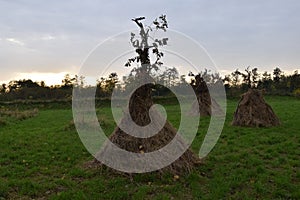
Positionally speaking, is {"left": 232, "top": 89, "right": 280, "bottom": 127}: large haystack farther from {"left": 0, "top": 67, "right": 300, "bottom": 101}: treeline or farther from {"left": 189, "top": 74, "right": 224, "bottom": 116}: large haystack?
{"left": 189, "top": 74, "right": 224, "bottom": 116}: large haystack

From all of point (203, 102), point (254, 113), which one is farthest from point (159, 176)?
point (203, 102)

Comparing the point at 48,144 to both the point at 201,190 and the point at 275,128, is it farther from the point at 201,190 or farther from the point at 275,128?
the point at 275,128

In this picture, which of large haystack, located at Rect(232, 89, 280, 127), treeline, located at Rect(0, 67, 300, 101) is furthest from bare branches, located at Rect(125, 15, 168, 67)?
large haystack, located at Rect(232, 89, 280, 127)

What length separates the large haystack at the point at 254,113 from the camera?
14.0 metres

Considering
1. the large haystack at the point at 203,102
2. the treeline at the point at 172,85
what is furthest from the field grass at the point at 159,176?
the large haystack at the point at 203,102

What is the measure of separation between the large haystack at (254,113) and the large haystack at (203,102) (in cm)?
390

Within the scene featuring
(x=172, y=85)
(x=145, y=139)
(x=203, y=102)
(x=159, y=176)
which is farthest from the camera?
(x=203, y=102)

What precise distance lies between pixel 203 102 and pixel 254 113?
491cm

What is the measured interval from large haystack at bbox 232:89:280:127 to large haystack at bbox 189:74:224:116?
3.90 metres

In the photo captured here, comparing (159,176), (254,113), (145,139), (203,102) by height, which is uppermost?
(203,102)

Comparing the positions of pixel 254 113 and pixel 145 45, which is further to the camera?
pixel 254 113

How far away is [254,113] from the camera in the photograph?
46.7 ft

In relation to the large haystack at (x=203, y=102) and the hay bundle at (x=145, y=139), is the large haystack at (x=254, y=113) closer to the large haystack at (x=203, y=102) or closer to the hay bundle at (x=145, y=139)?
the large haystack at (x=203, y=102)

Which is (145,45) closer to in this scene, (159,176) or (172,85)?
(159,176)
